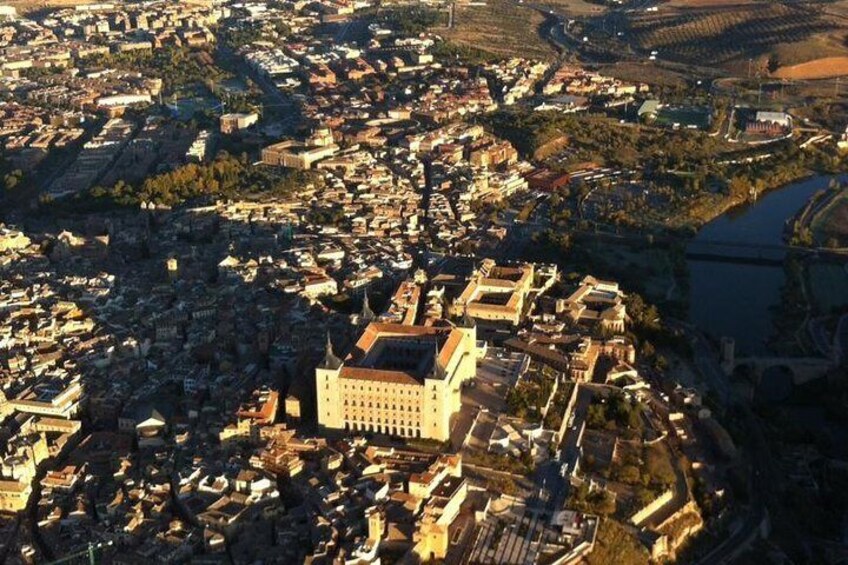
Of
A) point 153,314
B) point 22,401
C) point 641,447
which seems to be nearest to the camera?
point 641,447

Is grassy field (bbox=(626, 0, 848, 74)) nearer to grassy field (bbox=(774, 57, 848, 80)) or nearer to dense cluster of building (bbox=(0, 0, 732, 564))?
grassy field (bbox=(774, 57, 848, 80))

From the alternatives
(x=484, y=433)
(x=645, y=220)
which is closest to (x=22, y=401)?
(x=484, y=433)

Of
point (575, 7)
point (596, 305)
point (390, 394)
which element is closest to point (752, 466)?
point (596, 305)

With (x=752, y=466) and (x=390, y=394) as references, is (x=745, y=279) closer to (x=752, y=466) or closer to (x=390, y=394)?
(x=752, y=466)

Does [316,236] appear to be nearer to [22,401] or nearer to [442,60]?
[22,401]

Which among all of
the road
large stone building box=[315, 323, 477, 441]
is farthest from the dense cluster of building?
the road

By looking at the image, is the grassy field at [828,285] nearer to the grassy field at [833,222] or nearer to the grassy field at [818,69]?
the grassy field at [833,222]
